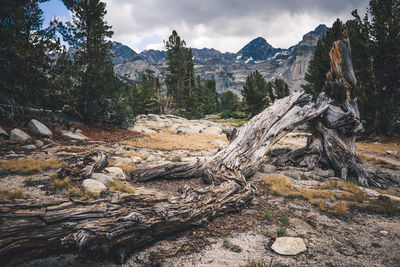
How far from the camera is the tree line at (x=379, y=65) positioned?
59.6ft

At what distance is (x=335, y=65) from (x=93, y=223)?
1032 cm

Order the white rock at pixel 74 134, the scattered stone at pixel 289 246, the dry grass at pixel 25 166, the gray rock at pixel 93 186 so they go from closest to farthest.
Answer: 1. the scattered stone at pixel 289 246
2. the gray rock at pixel 93 186
3. the dry grass at pixel 25 166
4. the white rock at pixel 74 134

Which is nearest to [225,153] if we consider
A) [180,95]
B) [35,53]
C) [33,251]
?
[33,251]

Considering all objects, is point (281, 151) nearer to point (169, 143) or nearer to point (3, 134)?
point (169, 143)

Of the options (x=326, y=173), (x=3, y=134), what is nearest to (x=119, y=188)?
(x=326, y=173)

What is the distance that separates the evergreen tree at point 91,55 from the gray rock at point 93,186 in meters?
13.8

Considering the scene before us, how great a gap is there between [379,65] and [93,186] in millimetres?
27531

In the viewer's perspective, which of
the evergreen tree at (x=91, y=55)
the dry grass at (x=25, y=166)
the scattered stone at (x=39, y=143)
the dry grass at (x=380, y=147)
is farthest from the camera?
the evergreen tree at (x=91, y=55)

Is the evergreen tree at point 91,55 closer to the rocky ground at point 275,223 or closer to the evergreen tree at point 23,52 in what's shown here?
the evergreen tree at point 23,52

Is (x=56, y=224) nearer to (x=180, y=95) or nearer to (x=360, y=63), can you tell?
(x=360, y=63)

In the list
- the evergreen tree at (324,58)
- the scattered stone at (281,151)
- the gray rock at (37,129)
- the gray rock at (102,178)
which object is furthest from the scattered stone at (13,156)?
the evergreen tree at (324,58)

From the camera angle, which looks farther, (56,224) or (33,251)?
(56,224)

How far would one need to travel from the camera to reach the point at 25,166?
6219 mm

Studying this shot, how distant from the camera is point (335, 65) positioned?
815 cm
